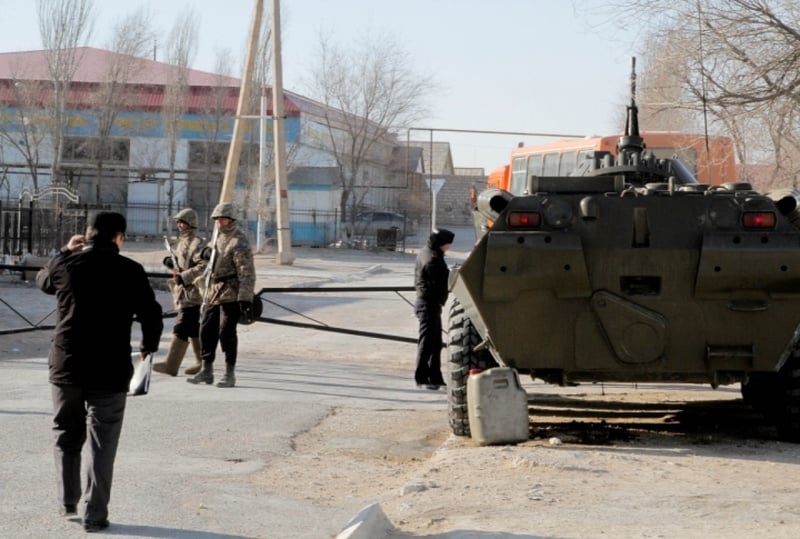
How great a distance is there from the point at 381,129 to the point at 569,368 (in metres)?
54.2

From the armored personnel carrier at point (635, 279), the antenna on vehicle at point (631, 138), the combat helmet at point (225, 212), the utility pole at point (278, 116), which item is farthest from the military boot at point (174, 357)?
the utility pole at point (278, 116)

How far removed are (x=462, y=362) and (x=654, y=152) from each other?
48.9 feet

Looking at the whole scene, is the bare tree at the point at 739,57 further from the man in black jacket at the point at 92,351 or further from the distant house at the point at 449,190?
the distant house at the point at 449,190

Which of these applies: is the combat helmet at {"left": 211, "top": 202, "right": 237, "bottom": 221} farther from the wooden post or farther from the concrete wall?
the concrete wall

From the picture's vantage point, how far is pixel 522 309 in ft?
32.2

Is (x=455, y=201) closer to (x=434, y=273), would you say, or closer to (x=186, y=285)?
(x=434, y=273)

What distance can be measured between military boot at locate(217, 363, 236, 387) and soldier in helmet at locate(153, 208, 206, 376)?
2.33 feet

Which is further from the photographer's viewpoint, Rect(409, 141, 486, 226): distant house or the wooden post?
Rect(409, 141, 486, 226): distant house

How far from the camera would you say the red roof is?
56.9 m

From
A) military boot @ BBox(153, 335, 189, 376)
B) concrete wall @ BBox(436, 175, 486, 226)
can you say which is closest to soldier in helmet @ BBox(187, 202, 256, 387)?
military boot @ BBox(153, 335, 189, 376)

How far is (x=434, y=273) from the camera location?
1476 cm

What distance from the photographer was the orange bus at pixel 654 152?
904 inches

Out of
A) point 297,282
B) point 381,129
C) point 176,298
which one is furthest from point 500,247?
point 381,129

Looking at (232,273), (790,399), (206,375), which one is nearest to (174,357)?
(206,375)
